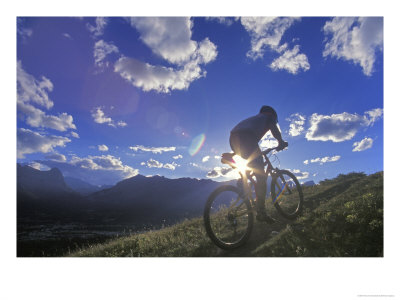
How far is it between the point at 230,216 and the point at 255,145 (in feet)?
5.50

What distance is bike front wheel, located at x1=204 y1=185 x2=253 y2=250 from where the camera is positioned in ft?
15.1

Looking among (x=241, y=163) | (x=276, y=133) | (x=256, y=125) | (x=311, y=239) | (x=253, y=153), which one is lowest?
(x=311, y=239)

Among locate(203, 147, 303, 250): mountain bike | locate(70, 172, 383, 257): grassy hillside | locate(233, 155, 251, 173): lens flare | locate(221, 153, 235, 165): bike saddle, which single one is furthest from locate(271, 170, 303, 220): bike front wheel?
locate(221, 153, 235, 165): bike saddle

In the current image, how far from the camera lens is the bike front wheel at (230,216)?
4.59 m

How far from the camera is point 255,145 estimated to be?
5277 millimetres

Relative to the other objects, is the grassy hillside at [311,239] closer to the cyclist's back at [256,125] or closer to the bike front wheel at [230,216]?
the bike front wheel at [230,216]

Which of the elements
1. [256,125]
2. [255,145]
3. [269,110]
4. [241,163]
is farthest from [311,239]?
[269,110]

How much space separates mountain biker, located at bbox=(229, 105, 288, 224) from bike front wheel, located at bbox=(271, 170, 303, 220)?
3.58 feet

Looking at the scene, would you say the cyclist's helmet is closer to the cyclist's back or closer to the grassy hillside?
the cyclist's back

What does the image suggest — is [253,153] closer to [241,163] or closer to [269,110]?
[241,163]
